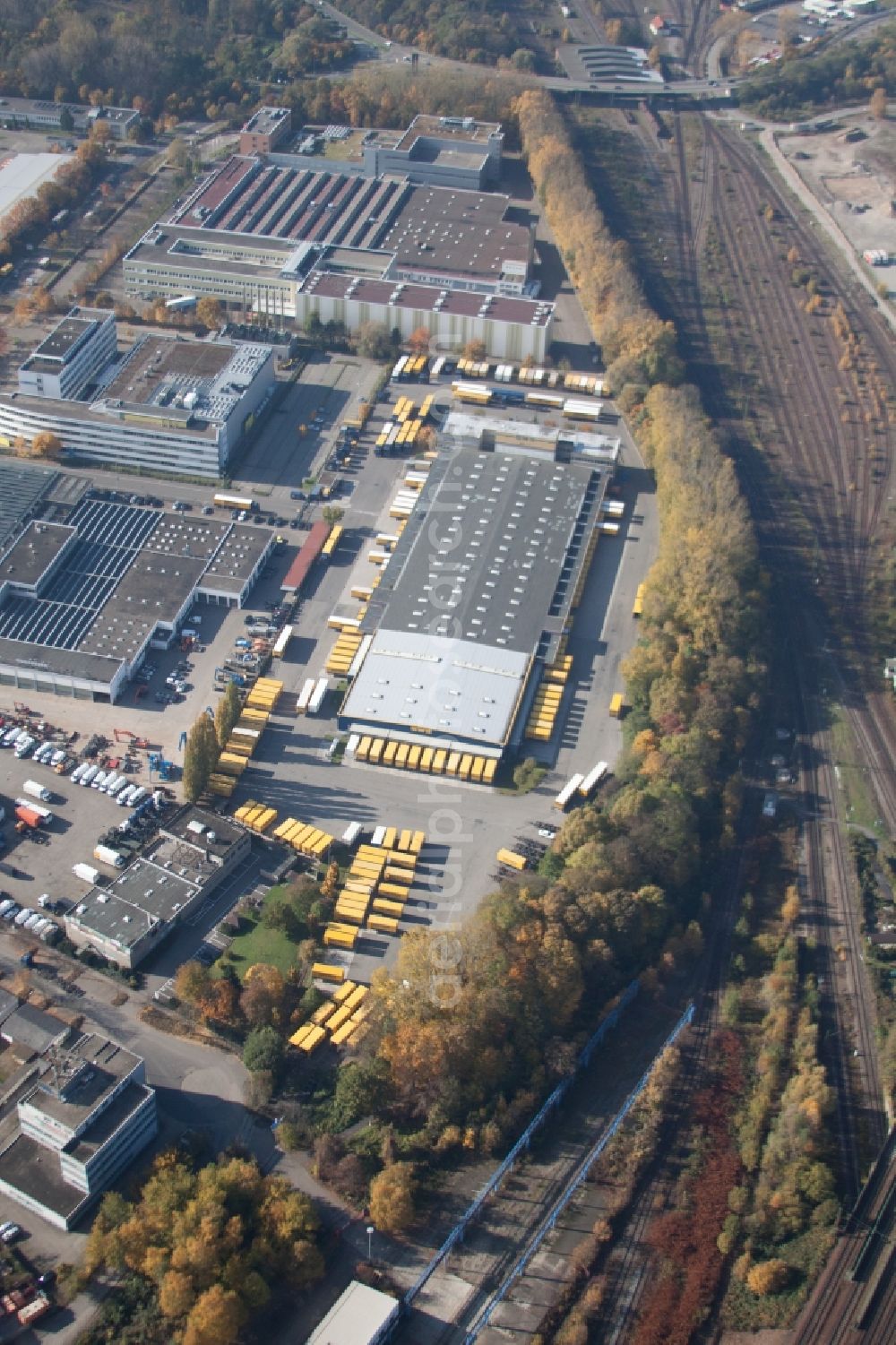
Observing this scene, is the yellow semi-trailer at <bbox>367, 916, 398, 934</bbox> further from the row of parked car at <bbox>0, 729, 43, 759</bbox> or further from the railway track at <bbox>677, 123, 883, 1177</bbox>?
the row of parked car at <bbox>0, 729, 43, 759</bbox>

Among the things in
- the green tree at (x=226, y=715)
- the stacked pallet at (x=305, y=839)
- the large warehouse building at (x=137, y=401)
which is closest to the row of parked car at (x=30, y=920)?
the stacked pallet at (x=305, y=839)

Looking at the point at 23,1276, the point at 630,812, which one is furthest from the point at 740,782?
the point at 23,1276

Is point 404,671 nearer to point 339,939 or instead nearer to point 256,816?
point 256,816

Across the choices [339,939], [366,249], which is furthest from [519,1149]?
[366,249]

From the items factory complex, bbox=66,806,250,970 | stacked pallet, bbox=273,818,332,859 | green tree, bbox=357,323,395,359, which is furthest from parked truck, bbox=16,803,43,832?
green tree, bbox=357,323,395,359

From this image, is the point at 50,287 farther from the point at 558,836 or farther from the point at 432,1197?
the point at 432,1197

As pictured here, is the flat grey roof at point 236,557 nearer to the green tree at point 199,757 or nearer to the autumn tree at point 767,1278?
the green tree at point 199,757

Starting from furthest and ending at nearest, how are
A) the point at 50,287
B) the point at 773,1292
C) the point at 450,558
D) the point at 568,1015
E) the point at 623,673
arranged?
the point at 50,287, the point at 450,558, the point at 623,673, the point at 568,1015, the point at 773,1292
